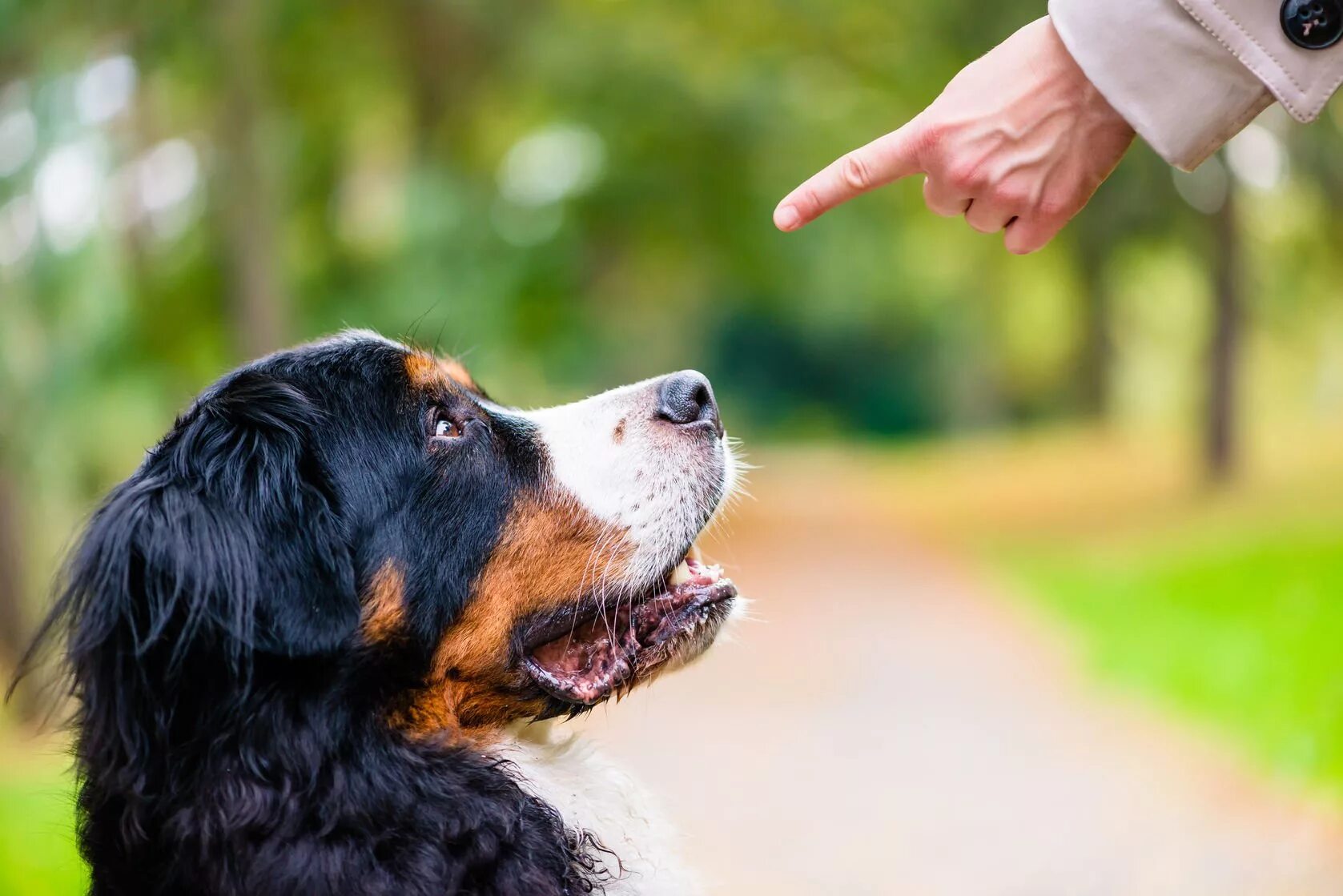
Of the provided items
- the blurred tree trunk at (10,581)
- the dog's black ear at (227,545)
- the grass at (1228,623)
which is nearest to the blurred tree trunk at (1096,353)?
the grass at (1228,623)

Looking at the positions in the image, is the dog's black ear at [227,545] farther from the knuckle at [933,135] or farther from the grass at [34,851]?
the grass at [34,851]

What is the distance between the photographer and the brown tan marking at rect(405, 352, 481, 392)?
115 inches

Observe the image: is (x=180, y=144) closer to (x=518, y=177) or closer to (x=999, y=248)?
(x=518, y=177)

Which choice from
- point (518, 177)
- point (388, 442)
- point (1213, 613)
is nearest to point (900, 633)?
point (1213, 613)

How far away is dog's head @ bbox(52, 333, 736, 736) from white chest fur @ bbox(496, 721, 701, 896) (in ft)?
0.38

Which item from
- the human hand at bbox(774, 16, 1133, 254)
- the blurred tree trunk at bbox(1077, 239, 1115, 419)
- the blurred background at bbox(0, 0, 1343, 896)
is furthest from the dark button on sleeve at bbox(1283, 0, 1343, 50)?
the blurred tree trunk at bbox(1077, 239, 1115, 419)

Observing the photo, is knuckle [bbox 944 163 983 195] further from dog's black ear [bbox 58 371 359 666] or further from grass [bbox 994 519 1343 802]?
grass [bbox 994 519 1343 802]

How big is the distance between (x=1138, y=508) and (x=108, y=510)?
572 inches

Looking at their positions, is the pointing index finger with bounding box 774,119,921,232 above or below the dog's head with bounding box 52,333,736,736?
above

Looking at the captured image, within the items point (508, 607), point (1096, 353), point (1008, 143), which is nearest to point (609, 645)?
point (508, 607)

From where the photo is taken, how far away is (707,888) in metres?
3.20

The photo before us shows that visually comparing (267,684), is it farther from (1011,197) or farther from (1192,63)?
(1192,63)

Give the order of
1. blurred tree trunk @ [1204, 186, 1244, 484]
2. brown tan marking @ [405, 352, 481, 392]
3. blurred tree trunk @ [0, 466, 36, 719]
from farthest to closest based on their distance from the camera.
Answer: blurred tree trunk @ [1204, 186, 1244, 484] < blurred tree trunk @ [0, 466, 36, 719] < brown tan marking @ [405, 352, 481, 392]

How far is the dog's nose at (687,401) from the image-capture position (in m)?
2.99
